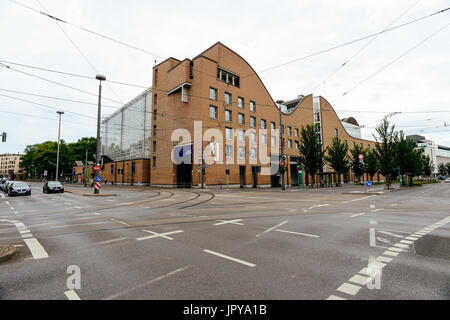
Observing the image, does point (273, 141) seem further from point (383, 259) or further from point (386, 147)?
point (383, 259)

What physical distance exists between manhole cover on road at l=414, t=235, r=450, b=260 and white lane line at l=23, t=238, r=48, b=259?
7322mm

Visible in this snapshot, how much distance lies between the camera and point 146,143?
4275 cm

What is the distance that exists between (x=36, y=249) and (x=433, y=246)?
27.6 ft

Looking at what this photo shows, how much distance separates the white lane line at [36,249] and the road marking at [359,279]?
5342mm

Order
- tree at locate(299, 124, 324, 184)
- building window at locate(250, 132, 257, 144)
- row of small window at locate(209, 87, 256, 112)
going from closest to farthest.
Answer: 1. row of small window at locate(209, 87, 256, 112)
2. tree at locate(299, 124, 324, 184)
3. building window at locate(250, 132, 257, 144)

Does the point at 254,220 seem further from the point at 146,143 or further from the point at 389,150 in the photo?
the point at 146,143

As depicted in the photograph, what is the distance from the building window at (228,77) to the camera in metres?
34.6

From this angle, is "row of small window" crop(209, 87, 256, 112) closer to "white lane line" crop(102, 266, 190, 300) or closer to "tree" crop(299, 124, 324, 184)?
"tree" crop(299, 124, 324, 184)

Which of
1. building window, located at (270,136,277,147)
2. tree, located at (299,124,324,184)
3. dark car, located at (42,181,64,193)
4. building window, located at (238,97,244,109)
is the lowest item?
dark car, located at (42,181,64,193)

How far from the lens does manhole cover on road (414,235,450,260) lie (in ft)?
13.7

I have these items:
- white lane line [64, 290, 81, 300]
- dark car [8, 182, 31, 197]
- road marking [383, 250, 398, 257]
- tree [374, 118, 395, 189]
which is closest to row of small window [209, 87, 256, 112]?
tree [374, 118, 395, 189]

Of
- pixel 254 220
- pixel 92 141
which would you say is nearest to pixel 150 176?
pixel 254 220

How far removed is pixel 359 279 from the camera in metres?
3.10
